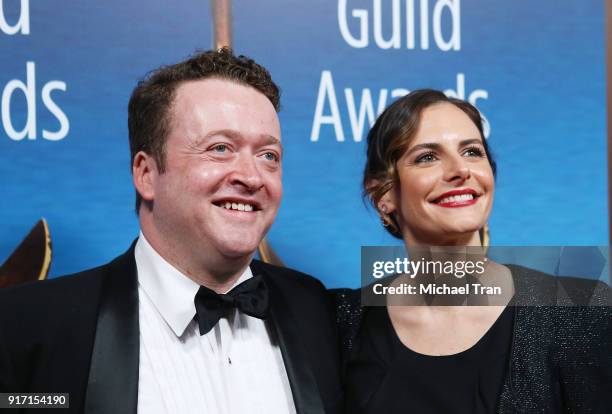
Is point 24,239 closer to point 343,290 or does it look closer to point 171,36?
point 171,36

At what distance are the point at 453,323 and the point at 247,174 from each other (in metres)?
0.66

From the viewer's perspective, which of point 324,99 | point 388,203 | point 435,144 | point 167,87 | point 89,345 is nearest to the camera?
point 89,345

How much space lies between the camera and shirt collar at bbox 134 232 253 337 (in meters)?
1.76

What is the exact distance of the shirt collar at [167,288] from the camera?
176 cm

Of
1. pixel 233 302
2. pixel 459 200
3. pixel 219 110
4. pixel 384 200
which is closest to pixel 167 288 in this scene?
pixel 233 302

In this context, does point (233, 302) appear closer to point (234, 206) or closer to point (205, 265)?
point (205, 265)

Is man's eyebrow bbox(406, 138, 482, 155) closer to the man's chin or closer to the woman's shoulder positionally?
the woman's shoulder

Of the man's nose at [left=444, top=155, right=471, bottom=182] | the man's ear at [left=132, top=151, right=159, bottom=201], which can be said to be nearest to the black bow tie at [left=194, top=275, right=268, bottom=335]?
the man's ear at [left=132, top=151, right=159, bottom=201]

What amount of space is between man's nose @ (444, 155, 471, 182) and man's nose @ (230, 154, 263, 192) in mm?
499

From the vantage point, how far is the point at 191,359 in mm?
1757

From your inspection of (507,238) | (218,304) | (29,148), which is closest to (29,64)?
(29,148)

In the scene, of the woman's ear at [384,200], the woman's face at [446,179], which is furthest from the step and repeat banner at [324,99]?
the woman's face at [446,179]

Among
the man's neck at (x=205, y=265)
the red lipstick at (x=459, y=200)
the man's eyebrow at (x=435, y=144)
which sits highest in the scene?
the man's eyebrow at (x=435, y=144)

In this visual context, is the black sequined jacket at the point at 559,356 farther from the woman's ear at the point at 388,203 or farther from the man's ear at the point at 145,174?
the man's ear at the point at 145,174
